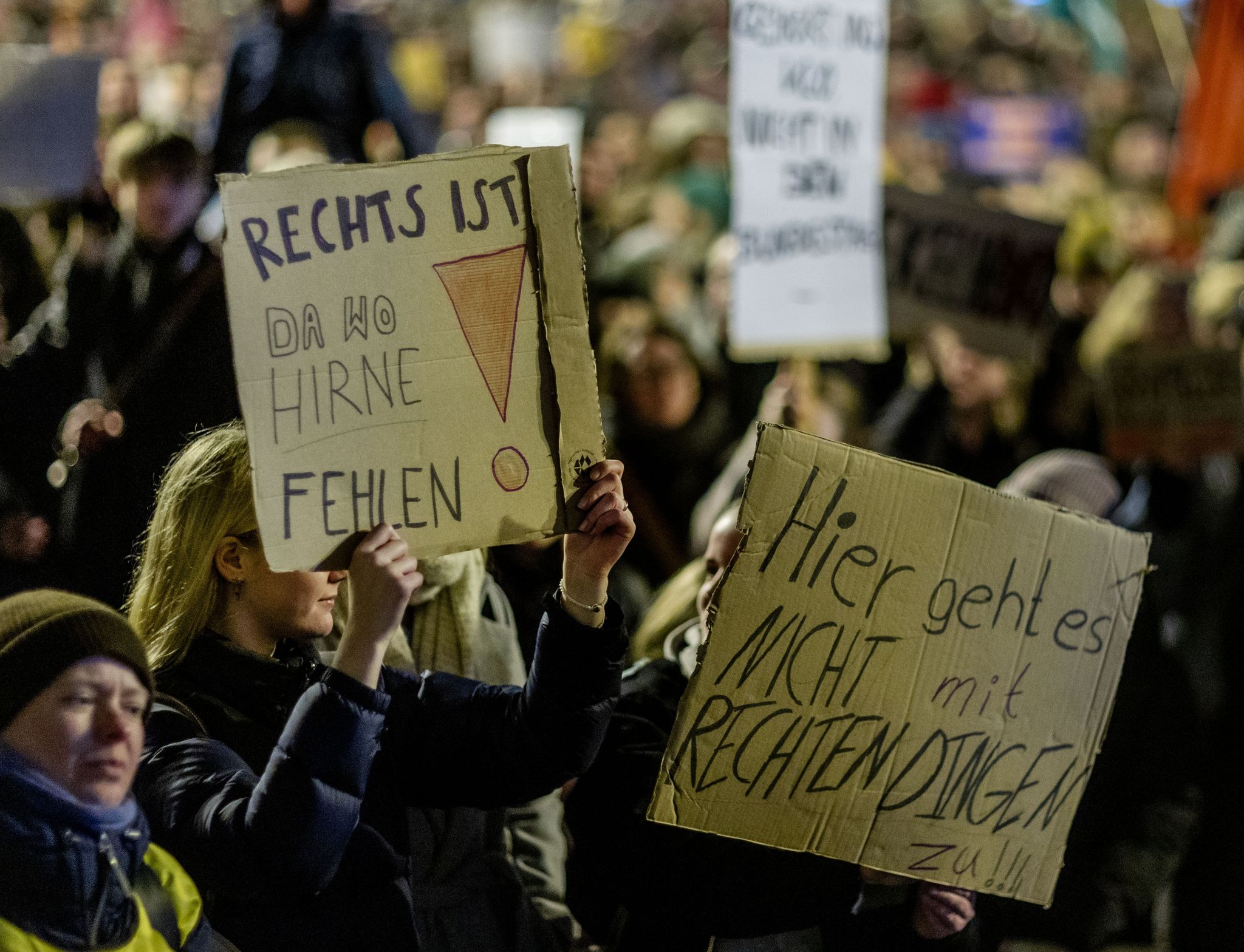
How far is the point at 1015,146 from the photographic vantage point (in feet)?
42.3

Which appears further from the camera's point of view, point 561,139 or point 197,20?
point 197,20

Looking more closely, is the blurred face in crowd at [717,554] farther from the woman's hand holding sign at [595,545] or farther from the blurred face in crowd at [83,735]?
the blurred face in crowd at [83,735]

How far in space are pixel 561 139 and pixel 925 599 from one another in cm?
523

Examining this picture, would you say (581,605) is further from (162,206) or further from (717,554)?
(162,206)

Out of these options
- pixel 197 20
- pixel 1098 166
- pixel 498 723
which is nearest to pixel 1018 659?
pixel 498 723

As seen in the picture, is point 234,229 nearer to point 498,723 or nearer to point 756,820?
point 498,723

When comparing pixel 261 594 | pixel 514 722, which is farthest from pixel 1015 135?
pixel 261 594

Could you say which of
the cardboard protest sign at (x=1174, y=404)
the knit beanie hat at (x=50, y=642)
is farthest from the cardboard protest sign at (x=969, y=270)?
the knit beanie hat at (x=50, y=642)

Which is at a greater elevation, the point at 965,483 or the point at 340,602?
the point at 965,483

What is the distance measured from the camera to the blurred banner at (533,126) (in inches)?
291

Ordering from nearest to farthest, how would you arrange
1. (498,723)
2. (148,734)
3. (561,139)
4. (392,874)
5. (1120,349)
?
(148,734)
(392,874)
(498,723)
(1120,349)
(561,139)

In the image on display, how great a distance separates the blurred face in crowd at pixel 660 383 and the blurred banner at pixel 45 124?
→ 175cm

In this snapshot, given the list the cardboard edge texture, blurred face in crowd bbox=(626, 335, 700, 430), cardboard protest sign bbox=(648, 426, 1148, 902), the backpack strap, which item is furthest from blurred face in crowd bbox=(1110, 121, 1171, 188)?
the backpack strap

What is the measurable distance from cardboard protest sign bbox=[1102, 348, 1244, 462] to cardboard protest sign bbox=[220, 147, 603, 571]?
3.38 m
